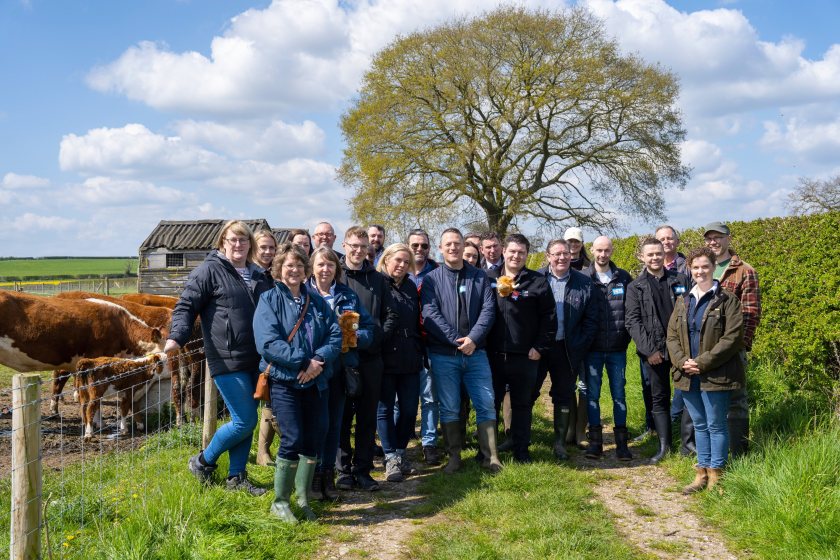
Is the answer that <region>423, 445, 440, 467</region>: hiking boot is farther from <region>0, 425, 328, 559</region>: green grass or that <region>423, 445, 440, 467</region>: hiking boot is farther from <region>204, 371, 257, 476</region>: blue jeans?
<region>204, 371, 257, 476</region>: blue jeans

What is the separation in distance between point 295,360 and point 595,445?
10.9 feet

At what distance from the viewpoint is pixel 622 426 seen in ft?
21.1

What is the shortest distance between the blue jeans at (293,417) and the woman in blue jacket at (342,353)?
0.64 ft

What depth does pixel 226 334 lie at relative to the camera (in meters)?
4.74

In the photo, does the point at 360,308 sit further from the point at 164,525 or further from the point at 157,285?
the point at 157,285

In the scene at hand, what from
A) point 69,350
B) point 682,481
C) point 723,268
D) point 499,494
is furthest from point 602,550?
point 69,350

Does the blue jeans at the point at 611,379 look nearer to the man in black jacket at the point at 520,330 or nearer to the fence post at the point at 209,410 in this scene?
the man in black jacket at the point at 520,330

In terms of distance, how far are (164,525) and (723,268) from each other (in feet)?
16.2

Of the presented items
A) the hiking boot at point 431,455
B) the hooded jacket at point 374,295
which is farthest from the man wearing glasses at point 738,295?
the hooded jacket at point 374,295

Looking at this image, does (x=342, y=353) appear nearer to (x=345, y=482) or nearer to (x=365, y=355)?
(x=365, y=355)

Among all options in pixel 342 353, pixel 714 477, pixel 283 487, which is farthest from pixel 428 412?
pixel 714 477

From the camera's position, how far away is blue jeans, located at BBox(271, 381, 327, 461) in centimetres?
452

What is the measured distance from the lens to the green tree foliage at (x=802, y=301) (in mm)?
5805

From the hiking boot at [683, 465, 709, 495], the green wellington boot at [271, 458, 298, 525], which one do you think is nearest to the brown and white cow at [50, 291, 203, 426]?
the green wellington boot at [271, 458, 298, 525]
